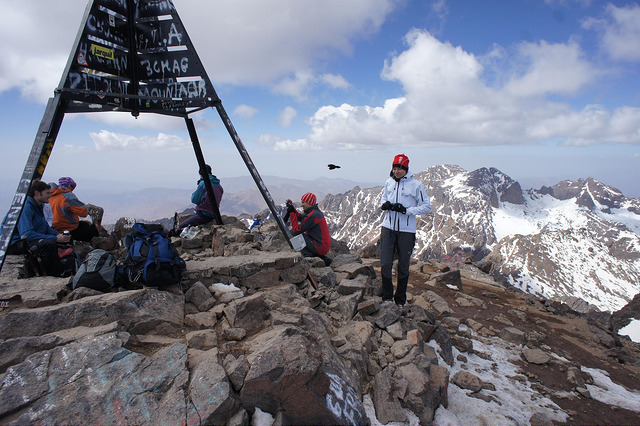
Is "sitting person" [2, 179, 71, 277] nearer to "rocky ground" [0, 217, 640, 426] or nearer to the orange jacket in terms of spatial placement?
"rocky ground" [0, 217, 640, 426]

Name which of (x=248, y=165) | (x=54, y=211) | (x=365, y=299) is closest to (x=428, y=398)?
(x=365, y=299)

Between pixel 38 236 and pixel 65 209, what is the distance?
Answer: 72.8 inches

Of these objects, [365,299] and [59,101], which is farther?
[365,299]

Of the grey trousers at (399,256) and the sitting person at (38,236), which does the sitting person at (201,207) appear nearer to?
the sitting person at (38,236)

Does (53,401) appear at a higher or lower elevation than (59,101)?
lower

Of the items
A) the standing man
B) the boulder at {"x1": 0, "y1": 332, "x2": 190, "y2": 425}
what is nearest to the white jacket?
the standing man

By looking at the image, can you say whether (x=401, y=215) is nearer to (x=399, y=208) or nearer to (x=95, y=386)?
(x=399, y=208)

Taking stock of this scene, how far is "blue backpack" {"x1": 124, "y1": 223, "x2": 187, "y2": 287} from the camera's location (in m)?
5.68

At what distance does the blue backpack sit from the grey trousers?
514 centimetres

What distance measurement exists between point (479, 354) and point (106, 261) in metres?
8.51

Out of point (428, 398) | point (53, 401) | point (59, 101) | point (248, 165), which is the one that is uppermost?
point (59, 101)

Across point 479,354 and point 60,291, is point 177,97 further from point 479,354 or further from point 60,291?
point 479,354

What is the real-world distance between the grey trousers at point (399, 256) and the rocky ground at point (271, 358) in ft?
1.65

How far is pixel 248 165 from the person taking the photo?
309 inches
